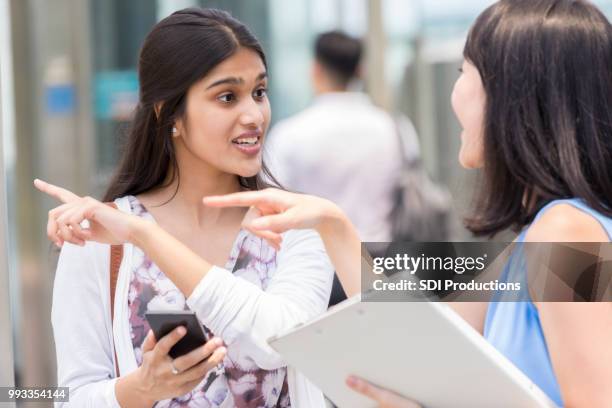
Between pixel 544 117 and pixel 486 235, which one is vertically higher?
pixel 544 117

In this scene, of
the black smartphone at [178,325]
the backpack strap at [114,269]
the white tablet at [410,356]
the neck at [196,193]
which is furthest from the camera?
the neck at [196,193]

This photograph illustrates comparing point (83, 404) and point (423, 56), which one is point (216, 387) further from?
point (423, 56)

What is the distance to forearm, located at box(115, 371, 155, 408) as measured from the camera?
1482mm

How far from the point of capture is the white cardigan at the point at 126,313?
58.8 inches

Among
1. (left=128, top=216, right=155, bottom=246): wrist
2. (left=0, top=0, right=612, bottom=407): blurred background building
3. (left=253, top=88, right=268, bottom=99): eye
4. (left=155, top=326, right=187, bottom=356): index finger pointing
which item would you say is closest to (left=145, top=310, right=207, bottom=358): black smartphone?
(left=155, top=326, right=187, bottom=356): index finger pointing

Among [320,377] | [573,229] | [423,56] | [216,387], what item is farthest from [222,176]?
[423,56]

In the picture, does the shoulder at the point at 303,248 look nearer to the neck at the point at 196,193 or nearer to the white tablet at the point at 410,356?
the neck at the point at 196,193

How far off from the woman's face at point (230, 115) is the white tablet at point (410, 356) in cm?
42

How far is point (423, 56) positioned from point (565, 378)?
353cm

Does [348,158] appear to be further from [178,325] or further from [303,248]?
[178,325]

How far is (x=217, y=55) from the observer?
1.61 metres

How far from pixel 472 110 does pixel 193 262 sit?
48 centimetres

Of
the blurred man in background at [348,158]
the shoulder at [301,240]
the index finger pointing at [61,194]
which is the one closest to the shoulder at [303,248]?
the shoulder at [301,240]

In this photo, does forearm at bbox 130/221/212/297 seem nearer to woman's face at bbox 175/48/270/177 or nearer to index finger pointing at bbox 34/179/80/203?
index finger pointing at bbox 34/179/80/203
